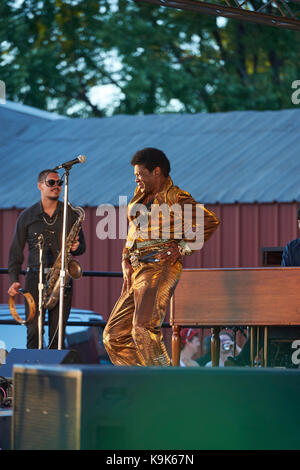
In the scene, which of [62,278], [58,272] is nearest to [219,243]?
[58,272]

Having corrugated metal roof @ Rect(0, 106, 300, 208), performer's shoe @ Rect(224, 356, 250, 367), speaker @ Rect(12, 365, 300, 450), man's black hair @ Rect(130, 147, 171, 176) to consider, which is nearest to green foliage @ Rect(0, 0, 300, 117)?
corrugated metal roof @ Rect(0, 106, 300, 208)

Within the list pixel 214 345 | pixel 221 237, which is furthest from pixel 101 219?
pixel 214 345

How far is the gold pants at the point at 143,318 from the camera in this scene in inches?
225

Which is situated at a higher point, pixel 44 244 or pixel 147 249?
pixel 44 244

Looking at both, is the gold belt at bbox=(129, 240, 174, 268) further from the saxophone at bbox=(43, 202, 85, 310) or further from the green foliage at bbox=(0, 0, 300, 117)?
the green foliage at bbox=(0, 0, 300, 117)

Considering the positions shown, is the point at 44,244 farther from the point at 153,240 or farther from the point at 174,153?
the point at 174,153

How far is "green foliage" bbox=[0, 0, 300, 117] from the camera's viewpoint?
88.4 ft

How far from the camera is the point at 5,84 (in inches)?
1092

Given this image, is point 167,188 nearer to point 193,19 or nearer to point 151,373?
point 151,373

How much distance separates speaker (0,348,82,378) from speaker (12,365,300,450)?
6.94 ft

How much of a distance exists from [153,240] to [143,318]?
53 centimetres

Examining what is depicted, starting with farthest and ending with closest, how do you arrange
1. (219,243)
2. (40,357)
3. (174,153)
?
(174,153) < (219,243) < (40,357)

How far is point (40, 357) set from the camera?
5.88 meters

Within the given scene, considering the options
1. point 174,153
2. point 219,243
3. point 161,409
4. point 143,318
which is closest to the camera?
point 161,409
